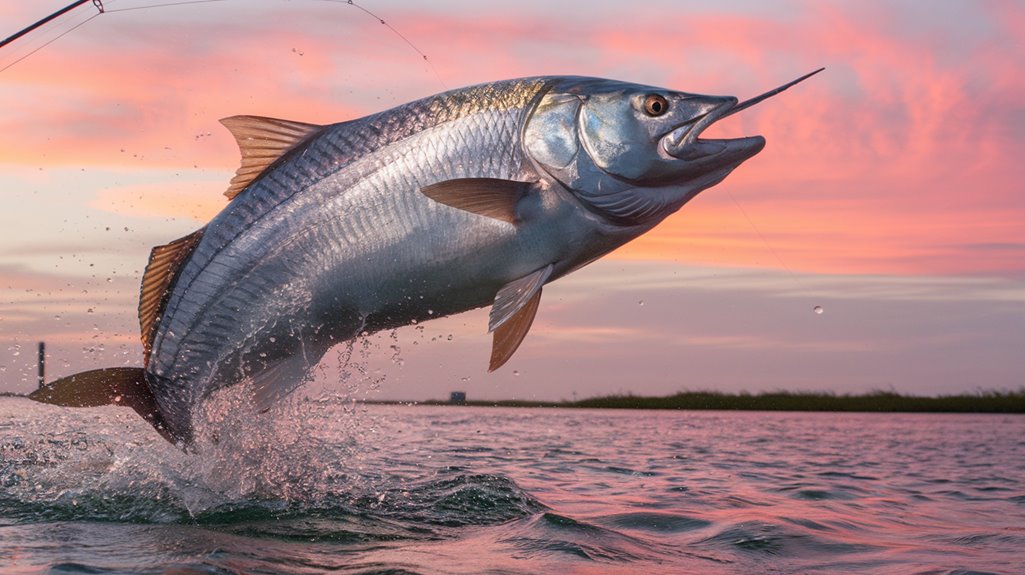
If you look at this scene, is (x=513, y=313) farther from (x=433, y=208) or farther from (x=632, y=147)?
(x=632, y=147)

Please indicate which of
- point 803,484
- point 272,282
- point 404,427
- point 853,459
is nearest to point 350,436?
point 272,282

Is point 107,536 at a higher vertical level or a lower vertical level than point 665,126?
lower

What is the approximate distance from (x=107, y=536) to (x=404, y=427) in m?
15.3

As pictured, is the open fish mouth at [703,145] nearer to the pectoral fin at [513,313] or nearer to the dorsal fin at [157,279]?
the pectoral fin at [513,313]

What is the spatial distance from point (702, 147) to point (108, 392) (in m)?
3.82

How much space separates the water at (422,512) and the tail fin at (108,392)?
512 millimetres

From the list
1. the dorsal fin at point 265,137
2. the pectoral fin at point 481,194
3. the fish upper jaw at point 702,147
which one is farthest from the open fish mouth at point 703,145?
the dorsal fin at point 265,137

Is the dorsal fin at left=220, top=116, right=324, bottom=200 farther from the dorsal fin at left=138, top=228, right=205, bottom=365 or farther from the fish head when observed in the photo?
the fish head

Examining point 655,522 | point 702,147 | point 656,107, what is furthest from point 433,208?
point 655,522

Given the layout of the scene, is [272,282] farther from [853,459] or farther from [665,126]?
[853,459]

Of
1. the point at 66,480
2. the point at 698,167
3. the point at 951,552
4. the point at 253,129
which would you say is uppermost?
the point at 253,129

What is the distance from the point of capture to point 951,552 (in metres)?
6.32

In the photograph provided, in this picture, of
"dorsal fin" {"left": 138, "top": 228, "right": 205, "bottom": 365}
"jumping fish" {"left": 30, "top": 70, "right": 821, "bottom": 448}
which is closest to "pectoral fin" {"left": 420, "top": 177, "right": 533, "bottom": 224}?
"jumping fish" {"left": 30, "top": 70, "right": 821, "bottom": 448}

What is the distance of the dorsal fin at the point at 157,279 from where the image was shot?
614cm
